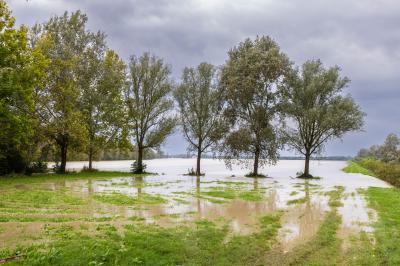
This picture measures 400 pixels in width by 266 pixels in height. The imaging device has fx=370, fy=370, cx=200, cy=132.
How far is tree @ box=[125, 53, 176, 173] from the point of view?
5400 centimetres

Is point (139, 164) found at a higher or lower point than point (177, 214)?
higher

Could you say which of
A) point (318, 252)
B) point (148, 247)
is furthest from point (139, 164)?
point (318, 252)

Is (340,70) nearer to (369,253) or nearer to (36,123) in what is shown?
(36,123)

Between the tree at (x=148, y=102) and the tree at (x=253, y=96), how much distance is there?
Result: 29.3 feet

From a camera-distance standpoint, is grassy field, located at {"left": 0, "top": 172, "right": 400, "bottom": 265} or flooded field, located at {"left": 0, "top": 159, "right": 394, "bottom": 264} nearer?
grassy field, located at {"left": 0, "top": 172, "right": 400, "bottom": 265}

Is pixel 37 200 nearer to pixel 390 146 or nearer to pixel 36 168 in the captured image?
pixel 36 168

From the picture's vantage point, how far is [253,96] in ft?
171

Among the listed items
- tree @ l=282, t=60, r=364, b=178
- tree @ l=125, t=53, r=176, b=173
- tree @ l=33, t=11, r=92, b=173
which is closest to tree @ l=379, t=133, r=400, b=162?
tree @ l=282, t=60, r=364, b=178

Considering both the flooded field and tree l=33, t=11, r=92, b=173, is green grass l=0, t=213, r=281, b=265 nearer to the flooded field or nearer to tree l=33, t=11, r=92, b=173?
the flooded field

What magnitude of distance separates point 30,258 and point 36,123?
115ft

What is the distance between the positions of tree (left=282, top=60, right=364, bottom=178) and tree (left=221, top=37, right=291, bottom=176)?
2521 millimetres

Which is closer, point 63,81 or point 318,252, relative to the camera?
point 318,252

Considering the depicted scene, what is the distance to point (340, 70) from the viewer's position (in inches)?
2088

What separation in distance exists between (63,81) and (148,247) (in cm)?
3887
